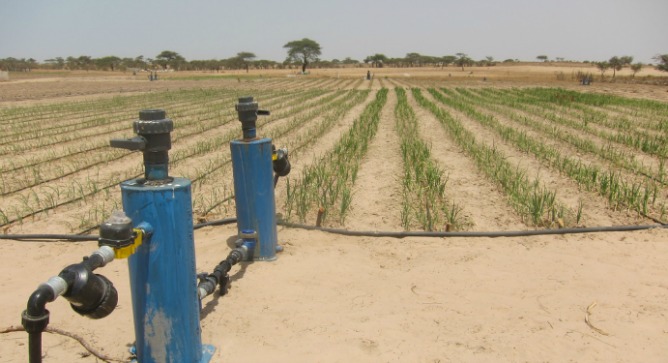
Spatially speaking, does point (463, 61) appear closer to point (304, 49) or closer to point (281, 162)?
point (304, 49)

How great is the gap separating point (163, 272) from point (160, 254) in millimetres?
80

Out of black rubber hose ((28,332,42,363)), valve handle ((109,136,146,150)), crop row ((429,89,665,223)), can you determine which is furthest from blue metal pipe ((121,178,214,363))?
crop row ((429,89,665,223))

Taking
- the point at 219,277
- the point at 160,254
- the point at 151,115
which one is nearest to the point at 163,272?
the point at 160,254

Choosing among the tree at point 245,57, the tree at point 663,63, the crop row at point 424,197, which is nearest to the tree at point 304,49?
the tree at point 245,57

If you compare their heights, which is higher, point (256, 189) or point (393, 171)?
point (256, 189)

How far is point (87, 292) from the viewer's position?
1.68 metres

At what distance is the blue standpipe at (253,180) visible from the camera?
11.2 ft

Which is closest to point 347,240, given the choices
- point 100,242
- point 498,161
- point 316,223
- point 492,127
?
point 316,223

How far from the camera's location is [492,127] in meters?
10.0

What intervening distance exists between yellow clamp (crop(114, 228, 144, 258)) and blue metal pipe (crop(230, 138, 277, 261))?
4.93ft

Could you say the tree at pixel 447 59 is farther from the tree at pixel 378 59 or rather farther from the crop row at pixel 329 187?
the crop row at pixel 329 187

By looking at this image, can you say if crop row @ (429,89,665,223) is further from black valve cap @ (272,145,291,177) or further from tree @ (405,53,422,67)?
tree @ (405,53,422,67)

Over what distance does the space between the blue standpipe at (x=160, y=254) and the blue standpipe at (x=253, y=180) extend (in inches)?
50.4

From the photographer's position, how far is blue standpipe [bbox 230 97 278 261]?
3.40m
